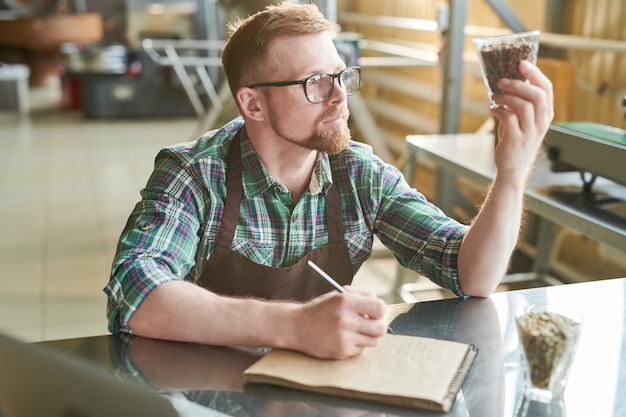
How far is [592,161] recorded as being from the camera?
2.29 metres

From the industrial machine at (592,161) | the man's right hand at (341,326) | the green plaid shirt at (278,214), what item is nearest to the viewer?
the man's right hand at (341,326)

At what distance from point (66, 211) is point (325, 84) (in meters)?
4.10

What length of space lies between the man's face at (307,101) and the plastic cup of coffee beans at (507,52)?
1.41 feet

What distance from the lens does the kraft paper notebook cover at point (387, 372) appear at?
1.05 metres

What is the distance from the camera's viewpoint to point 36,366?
0.65 meters

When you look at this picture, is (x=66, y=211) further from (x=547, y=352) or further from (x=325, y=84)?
(x=547, y=352)

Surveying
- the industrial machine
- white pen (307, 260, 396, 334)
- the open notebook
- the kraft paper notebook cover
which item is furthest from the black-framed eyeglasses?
the open notebook

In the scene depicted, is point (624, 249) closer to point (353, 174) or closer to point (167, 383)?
point (353, 174)

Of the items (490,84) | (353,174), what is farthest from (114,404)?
(353,174)

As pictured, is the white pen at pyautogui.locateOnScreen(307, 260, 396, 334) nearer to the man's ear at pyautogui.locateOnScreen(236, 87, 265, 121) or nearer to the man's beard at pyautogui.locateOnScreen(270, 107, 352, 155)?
the man's beard at pyautogui.locateOnScreen(270, 107, 352, 155)

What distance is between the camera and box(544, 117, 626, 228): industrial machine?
86.0 inches

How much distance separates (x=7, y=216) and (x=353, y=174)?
4042 millimetres

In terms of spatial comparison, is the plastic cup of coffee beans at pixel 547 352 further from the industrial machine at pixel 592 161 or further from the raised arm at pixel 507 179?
the industrial machine at pixel 592 161

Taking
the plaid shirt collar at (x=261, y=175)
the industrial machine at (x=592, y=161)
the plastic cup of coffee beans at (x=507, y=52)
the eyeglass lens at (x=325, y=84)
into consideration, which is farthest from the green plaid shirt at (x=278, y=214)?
the industrial machine at (x=592, y=161)
